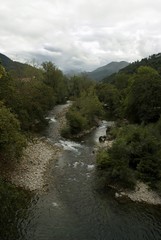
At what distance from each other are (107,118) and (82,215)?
161 feet

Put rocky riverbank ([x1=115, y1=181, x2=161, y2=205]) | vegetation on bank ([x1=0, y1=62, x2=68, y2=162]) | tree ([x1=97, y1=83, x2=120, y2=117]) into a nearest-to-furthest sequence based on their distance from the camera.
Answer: rocky riverbank ([x1=115, y1=181, x2=161, y2=205]) → vegetation on bank ([x1=0, y1=62, x2=68, y2=162]) → tree ([x1=97, y1=83, x2=120, y2=117])

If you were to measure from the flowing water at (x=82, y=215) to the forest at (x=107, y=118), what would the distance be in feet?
9.31

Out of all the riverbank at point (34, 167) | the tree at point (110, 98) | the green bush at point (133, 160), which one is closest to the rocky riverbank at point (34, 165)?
the riverbank at point (34, 167)

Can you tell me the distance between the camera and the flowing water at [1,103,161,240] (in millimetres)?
21719

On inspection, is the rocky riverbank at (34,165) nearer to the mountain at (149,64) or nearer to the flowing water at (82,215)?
the flowing water at (82,215)

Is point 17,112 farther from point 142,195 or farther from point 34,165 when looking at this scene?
point 142,195

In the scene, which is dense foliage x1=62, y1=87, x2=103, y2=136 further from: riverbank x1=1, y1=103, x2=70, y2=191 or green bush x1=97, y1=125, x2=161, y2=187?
green bush x1=97, y1=125, x2=161, y2=187

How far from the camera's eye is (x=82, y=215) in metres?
24.2

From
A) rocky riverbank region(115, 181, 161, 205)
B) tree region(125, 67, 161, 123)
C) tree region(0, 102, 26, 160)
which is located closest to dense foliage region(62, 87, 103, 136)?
tree region(125, 67, 161, 123)

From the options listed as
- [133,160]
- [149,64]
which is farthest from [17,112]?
[149,64]

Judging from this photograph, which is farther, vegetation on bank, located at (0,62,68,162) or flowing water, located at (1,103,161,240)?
vegetation on bank, located at (0,62,68,162)

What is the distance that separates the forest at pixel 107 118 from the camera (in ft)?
98.0

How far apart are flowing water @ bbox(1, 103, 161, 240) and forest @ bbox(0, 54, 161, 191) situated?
284cm

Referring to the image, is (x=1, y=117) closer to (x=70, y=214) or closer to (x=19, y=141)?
(x=19, y=141)
